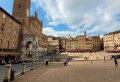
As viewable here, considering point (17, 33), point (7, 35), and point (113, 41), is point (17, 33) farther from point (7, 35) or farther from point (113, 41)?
point (113, 41)

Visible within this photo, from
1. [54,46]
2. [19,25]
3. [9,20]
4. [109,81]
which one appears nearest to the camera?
[109,81]

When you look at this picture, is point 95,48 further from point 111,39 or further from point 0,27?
point 0,27

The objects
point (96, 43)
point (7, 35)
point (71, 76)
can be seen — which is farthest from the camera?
point (96, 43)

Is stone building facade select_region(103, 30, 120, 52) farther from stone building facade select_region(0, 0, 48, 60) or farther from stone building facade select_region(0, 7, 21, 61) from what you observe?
stone building facade select_region(0, 7, 21, 61)

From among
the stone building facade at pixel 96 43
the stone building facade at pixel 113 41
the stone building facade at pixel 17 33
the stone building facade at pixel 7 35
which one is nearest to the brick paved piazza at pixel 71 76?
the stone building facade at pixel 7 35

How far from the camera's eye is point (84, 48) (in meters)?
117

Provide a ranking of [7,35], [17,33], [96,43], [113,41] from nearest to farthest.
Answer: [7,35]
[17,33]
[113,41]
[96,43]

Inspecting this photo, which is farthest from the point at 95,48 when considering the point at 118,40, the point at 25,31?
the point at 25,31

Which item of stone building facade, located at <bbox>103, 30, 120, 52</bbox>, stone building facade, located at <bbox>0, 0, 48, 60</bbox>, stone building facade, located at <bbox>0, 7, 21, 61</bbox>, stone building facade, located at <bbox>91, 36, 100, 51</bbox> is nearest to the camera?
stone building facade, located at <bbox>0, 7, 21, 61</bbox>

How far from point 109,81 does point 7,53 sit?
24.6 meters

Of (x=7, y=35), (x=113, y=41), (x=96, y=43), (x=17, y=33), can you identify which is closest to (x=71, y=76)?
(x=7, y=35)

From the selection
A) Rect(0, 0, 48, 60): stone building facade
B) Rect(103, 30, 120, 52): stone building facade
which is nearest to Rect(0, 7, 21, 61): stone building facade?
Rect(0, 0, 48, 60): stone building facade

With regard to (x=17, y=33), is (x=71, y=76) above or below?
below

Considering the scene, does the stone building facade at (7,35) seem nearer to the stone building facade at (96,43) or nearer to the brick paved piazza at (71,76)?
the brick paved piazza at (71,76)
